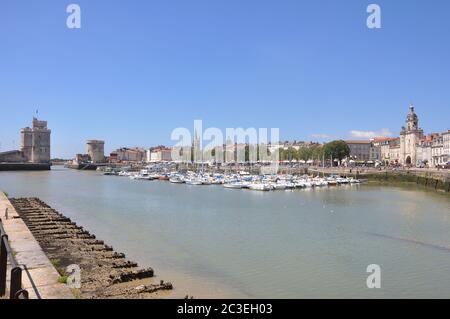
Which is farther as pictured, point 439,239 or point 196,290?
point 439,239

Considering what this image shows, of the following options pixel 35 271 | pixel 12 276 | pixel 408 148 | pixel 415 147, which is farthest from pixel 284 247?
pixel 408 148

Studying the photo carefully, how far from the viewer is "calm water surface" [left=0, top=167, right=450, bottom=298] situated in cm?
1224

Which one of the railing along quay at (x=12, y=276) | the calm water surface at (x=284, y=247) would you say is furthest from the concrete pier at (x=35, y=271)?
the calm water surface at (x=284, y=247)

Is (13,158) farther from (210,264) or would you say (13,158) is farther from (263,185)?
(210,264)

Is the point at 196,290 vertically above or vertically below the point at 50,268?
below

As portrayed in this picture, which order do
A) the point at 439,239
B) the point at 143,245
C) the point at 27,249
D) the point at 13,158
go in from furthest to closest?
the point at 13,158, the point at 439,239, the point at 143,245, the point at 27,249

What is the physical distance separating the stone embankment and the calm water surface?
29.9 inches

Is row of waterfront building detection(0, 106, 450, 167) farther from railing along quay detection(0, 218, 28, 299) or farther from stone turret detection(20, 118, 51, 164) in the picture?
railing along quay detection(0, 218, 28, 299)

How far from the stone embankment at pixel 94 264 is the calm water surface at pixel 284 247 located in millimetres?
759

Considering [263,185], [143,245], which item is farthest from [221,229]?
[263,185]

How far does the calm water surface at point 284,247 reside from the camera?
1224 cm

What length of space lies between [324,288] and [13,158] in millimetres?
146533

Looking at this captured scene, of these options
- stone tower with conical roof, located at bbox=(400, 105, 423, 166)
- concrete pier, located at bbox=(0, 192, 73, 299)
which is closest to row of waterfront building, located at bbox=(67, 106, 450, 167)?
stone tower with conical roof, located at bbox=(400, 105, 423, 166)

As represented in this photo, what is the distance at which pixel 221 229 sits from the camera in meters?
21.7
